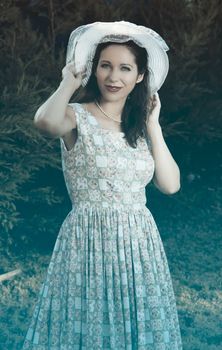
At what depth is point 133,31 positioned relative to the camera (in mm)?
2791

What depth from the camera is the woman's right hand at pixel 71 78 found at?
260cm

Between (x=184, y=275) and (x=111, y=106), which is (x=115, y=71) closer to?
(x=111, y=106)

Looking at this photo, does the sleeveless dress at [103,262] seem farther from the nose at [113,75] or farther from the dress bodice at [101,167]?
the nose at [113,75]

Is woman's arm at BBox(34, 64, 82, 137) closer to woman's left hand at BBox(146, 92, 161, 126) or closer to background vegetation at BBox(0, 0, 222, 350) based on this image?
woman's left hand at BBox(146, 92, 161, 126)

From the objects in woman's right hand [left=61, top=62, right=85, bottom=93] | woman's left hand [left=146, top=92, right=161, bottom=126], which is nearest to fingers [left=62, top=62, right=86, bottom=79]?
woman's right hand [left=61, top=62, right=85, bottom=93]

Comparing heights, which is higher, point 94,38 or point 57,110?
point 94,38

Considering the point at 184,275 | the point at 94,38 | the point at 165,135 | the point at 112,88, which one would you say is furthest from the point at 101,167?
the point at 165,135

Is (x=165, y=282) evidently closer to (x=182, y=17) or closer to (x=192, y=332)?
(x=192, y=332)

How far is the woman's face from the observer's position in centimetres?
275

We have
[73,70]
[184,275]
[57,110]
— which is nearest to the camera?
[57,110]

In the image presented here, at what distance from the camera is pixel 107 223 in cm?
273

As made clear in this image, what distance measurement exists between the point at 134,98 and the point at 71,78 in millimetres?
359

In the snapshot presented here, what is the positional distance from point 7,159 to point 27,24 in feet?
3.10

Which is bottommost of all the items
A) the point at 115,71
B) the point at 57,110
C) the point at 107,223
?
the point at 107,223
